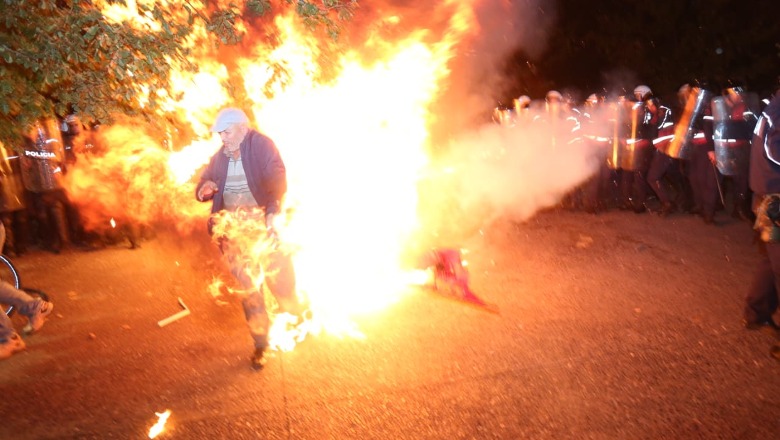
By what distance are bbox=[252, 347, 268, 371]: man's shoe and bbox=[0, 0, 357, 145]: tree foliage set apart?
2.70 meters

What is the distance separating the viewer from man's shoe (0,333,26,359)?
5.04 meters

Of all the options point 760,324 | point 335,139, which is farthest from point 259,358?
point 760,324

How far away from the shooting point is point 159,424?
3994 mm

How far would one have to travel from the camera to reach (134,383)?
4570 mm

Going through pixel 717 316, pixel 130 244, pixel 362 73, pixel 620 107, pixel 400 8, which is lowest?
pixel 717 316

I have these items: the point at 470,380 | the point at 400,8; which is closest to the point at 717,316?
the point at 470,380

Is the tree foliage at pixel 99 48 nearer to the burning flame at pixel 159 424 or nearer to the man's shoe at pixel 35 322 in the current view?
the man's shoe at pixel 35 322

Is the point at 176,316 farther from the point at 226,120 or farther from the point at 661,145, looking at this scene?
the point at 661,145

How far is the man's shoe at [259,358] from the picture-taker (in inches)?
185

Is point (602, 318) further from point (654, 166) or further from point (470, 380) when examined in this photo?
point (654, 166)

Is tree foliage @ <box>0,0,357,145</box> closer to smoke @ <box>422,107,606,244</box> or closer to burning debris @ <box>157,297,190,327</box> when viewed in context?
burning debris @ <box>157,297,190,327</box>

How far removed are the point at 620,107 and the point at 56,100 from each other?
8047 mm

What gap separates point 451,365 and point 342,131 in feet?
12.5

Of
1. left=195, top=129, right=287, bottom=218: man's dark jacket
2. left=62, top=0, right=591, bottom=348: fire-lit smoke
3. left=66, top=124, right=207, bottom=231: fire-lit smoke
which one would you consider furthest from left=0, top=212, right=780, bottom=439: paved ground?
left=66, top=124, right=207, bottom=231: fire-lit smoke
